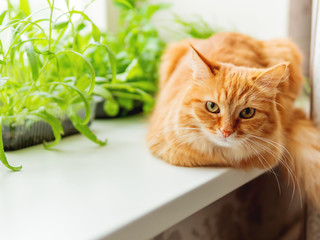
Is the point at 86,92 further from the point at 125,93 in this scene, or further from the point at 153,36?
the point at 153,36

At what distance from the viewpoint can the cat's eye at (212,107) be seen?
0.93 m

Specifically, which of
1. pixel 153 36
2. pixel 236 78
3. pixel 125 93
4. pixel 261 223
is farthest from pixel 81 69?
pixel 261 223

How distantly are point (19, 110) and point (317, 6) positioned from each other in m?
0.89

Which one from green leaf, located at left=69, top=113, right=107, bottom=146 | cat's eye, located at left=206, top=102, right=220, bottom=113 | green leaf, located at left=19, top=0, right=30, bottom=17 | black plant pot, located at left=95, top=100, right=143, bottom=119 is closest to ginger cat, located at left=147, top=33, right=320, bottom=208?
cat's eye, located at left=206, top=102, right=220, bottom=113

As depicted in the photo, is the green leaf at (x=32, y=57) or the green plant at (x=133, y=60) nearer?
the green leaf at (x=32, y=57)

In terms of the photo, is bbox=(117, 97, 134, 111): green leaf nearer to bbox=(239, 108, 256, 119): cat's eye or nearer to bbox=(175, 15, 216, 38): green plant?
bbox=(175, 15, 216, 38): green plant

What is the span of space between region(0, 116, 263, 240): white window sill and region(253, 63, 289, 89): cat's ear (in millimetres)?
237

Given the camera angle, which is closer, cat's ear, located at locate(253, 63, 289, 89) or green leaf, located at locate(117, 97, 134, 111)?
cat's ear, located at locate(253, 63, 289, 89)

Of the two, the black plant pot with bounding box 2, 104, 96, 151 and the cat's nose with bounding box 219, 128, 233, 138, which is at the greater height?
the cat's nose with bounding box 219, 128, 233, 138

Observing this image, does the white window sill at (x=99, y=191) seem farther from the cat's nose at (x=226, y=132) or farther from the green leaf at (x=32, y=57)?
the green leaf at (x=32, y=57)

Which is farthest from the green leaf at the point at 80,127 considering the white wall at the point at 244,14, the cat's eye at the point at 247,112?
the white wall at the point at 244,14

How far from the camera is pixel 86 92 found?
0.97m

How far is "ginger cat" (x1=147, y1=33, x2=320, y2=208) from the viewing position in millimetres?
910

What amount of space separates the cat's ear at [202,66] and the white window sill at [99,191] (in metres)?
0.24
